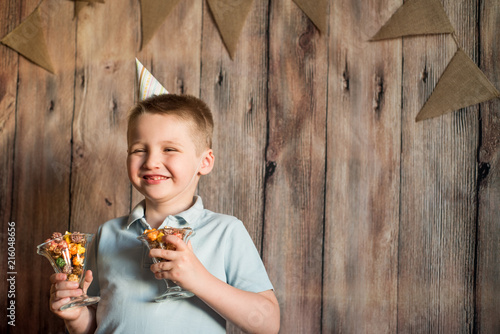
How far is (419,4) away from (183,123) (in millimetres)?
848

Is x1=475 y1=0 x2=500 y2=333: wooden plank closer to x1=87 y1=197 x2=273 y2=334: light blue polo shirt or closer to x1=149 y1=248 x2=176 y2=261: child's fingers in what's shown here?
x1=87 y1=197 x2=273 y2=334: light blue polo shirt

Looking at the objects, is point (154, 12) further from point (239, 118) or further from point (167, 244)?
point (167, 244)

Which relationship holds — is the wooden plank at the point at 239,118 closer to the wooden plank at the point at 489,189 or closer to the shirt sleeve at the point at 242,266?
the shirt sleeve at the point at 242,266

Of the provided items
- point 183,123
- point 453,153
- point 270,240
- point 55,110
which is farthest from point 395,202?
point 55,110

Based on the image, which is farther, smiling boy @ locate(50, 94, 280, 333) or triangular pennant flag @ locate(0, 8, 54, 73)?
triangular pennant flag @ locate(0, 8, 54, 73)

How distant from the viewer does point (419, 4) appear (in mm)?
1328

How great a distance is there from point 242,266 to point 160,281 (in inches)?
7.8

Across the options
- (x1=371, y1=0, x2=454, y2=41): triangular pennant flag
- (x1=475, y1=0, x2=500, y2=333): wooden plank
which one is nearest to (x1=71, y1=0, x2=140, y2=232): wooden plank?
(x1=371, y1=0, x2=454, y2=41): triangular pennant flag

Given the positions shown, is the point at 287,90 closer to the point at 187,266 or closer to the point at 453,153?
the point at 453,153

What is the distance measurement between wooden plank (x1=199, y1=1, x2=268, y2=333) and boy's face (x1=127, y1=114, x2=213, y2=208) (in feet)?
1.06

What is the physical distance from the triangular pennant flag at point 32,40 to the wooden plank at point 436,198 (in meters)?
1.21

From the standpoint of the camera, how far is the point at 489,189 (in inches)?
51.4

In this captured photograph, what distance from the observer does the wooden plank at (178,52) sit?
1413mm

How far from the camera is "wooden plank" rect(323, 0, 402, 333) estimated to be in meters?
1.33
